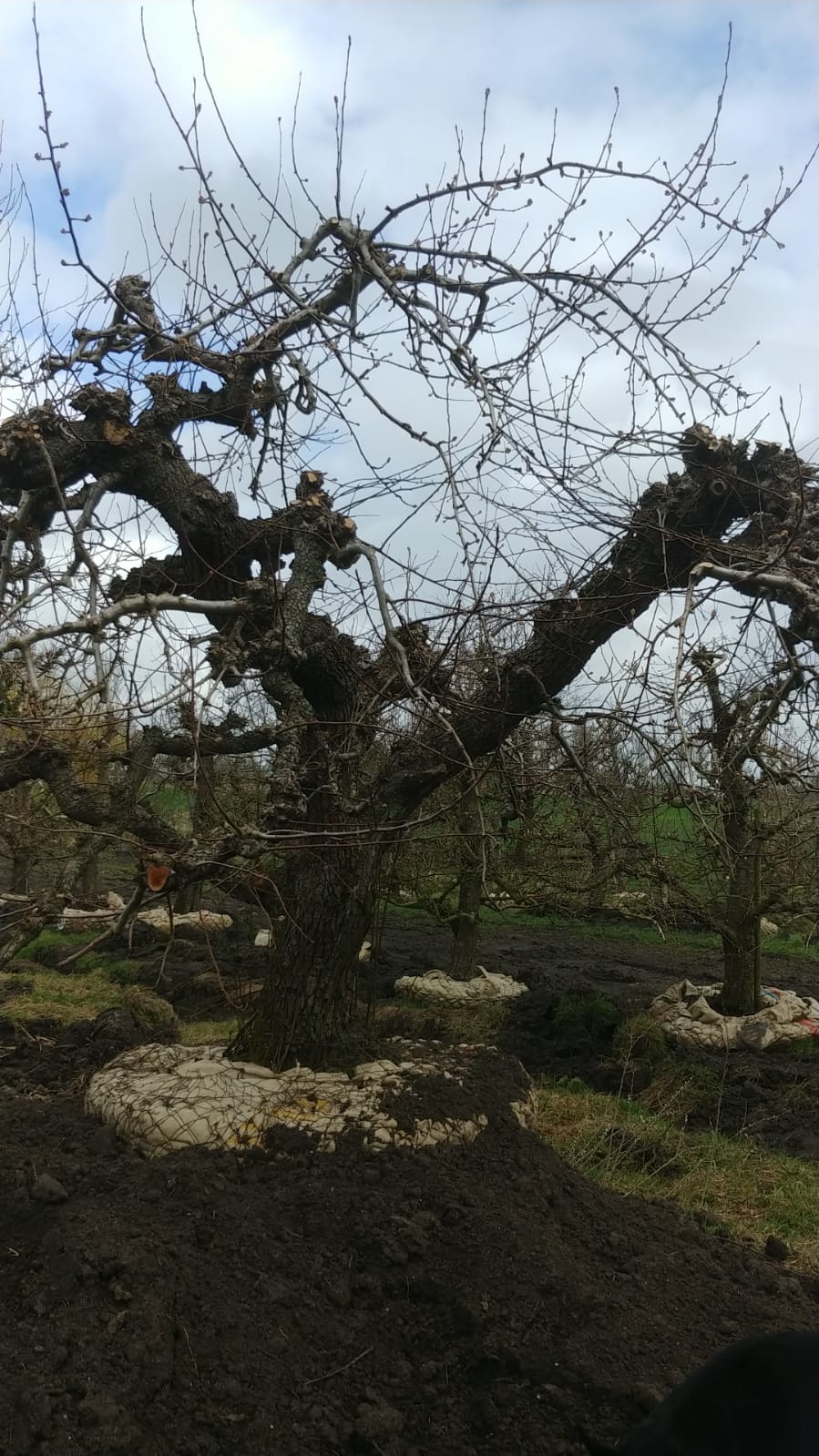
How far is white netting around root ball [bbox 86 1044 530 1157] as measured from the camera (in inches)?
136

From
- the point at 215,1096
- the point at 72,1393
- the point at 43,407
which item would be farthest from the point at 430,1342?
the point at 43,407

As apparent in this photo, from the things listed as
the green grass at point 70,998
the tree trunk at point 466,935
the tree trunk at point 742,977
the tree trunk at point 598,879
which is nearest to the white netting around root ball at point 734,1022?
the tree trunk at point 742,977

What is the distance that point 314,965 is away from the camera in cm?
420

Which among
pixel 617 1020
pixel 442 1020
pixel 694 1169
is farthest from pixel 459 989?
pixel 694 1169

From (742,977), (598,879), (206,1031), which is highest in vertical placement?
(598,879)

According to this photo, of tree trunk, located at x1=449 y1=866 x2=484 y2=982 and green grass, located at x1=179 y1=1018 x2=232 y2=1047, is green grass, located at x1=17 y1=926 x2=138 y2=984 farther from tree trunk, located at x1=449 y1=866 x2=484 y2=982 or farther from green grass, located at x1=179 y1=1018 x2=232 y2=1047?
tree trunk, located at x1=449 y1=866 x2=484 y2=982

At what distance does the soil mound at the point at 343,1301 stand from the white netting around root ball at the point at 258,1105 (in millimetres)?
87

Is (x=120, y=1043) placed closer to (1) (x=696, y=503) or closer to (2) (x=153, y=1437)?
(2) (x=153, y=1437)

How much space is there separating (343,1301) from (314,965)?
159 cm

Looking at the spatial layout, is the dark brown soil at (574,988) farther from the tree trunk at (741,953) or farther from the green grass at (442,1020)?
the tree trunk at (741,953)

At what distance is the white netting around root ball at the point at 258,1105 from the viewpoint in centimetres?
345

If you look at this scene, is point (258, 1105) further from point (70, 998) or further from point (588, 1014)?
point (70, 998)

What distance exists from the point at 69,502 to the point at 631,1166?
424cm

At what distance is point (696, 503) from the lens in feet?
12.9
